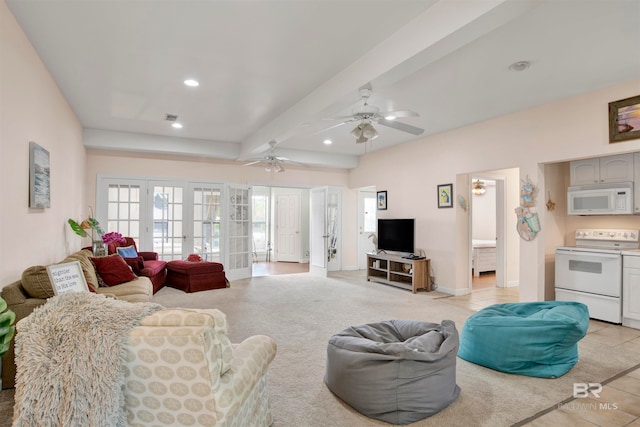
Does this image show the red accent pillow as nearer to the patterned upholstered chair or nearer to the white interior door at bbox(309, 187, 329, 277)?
the patterned upholstered chair

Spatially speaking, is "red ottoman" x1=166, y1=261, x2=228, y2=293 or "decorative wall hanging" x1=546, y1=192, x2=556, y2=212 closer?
"decorative wall hanging" x1=546, y1=192, x2=556, y2=212

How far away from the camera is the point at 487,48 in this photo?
3.04 meters

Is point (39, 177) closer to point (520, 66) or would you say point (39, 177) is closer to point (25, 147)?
point (25, 147)

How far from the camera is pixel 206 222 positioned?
7.21 meters

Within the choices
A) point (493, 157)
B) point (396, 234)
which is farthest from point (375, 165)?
point (493, 157)

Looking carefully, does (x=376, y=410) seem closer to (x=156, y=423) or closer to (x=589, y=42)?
(x=156, y=423)

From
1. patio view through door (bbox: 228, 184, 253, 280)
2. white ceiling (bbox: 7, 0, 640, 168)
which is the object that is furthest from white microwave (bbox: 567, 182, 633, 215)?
Answer: patio view through door (bbox: 228, 184, 253, 280)

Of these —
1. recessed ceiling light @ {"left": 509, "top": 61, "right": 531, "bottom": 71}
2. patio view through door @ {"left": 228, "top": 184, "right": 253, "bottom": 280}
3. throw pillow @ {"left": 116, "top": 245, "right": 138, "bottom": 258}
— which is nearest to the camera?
recessed ceiling light @ {"left": 509, "top": 61, "right": 531, "bottom": 71}

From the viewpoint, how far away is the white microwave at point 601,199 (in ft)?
13.6

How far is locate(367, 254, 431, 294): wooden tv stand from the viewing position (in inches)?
240

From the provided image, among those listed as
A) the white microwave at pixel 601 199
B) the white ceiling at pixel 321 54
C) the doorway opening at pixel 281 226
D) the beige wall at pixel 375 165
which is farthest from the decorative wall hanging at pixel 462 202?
the doorway opening at pixel 281 226

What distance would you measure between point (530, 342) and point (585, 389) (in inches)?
17.7

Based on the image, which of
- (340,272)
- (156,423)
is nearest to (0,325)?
(156,423)

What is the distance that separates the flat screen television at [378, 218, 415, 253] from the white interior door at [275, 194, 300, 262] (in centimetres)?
367
